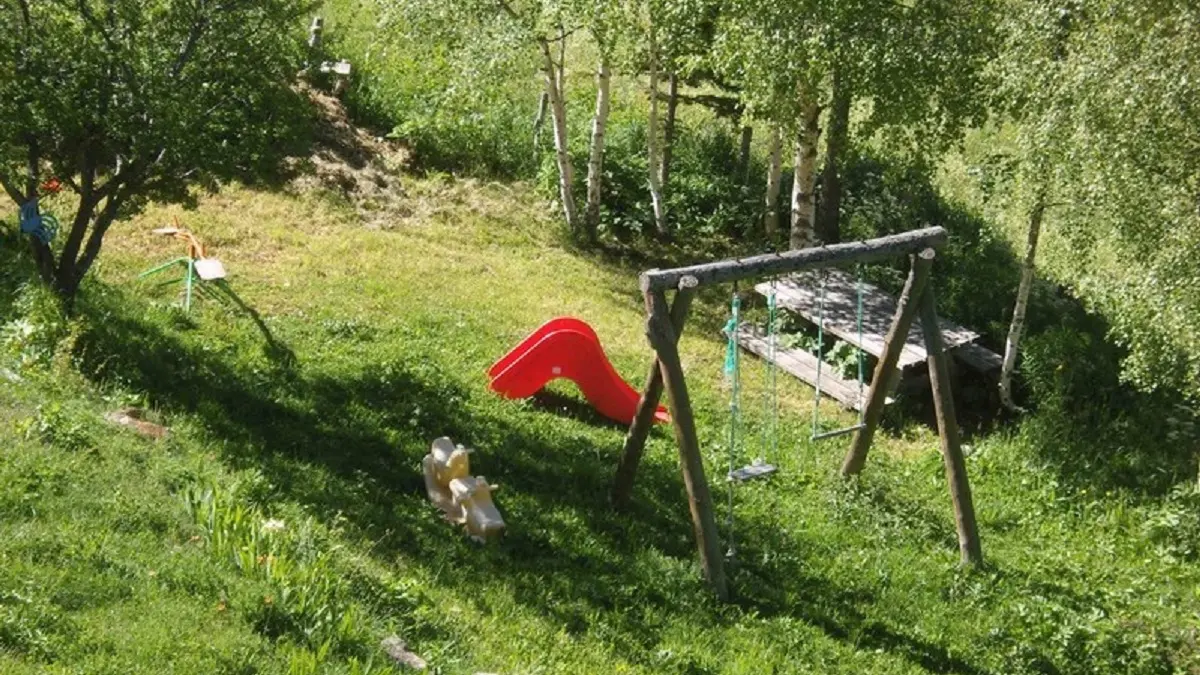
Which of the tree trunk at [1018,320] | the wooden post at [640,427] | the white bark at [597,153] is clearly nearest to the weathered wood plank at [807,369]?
the tree trunk at [1018,320]

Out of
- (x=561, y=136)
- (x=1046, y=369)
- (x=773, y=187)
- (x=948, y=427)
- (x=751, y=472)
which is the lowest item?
(x=1046, y=369)

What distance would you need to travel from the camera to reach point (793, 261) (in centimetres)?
983

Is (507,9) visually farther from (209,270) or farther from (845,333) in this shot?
(845,333)

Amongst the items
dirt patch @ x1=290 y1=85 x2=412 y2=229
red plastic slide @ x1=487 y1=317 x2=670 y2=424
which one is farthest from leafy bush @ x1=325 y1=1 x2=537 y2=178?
red plastic slide @ x1=487 y1=317 x2=670 y2=424

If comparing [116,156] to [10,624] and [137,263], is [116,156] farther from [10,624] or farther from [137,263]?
[10,624]

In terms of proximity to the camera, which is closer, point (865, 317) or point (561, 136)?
point (865, 317)

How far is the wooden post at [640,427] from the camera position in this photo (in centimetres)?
965

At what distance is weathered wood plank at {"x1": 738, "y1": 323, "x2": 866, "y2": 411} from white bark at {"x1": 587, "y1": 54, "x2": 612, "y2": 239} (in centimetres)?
362

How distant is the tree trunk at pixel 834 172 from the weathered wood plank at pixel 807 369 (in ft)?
8.40

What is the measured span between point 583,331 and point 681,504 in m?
2.34

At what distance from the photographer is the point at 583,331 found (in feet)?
41.2

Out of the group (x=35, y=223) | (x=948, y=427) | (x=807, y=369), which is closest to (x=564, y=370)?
(x=807, y=369)

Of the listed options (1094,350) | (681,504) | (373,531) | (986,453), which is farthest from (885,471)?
(373,531)

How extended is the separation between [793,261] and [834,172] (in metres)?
7.93
